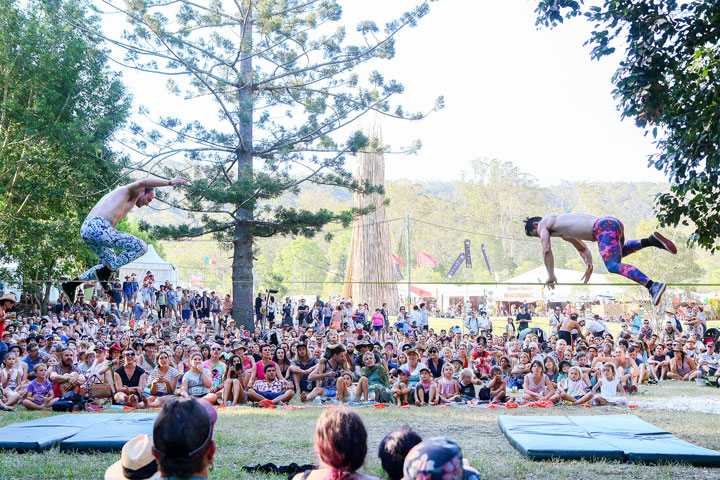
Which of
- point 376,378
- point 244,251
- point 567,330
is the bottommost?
point 376,378

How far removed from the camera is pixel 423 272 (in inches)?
1982

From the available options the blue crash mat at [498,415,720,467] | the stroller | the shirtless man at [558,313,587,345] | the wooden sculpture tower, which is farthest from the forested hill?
the blue crash mat at [498,415,720,467]

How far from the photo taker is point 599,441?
17.8ft

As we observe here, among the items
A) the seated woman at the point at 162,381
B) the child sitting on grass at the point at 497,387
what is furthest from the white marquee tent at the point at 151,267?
the child sitting on grass at the point at 497,387

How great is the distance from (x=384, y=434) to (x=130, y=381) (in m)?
4.24

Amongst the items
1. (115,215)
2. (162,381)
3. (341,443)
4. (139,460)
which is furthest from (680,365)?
(341,443)

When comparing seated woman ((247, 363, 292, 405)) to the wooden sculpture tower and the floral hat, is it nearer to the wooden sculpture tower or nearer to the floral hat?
the floral hat

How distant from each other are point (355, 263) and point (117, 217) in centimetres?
2096

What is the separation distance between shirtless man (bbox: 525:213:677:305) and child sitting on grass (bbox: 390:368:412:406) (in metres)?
3.72

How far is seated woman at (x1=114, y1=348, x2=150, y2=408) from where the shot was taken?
8562mm

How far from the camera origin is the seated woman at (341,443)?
2.10m

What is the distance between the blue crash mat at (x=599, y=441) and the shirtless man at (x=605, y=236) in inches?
46.9

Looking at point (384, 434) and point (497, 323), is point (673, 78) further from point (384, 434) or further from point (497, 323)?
point (497, 323)

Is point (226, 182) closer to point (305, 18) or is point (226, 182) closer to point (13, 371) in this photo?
point (305, 18)
